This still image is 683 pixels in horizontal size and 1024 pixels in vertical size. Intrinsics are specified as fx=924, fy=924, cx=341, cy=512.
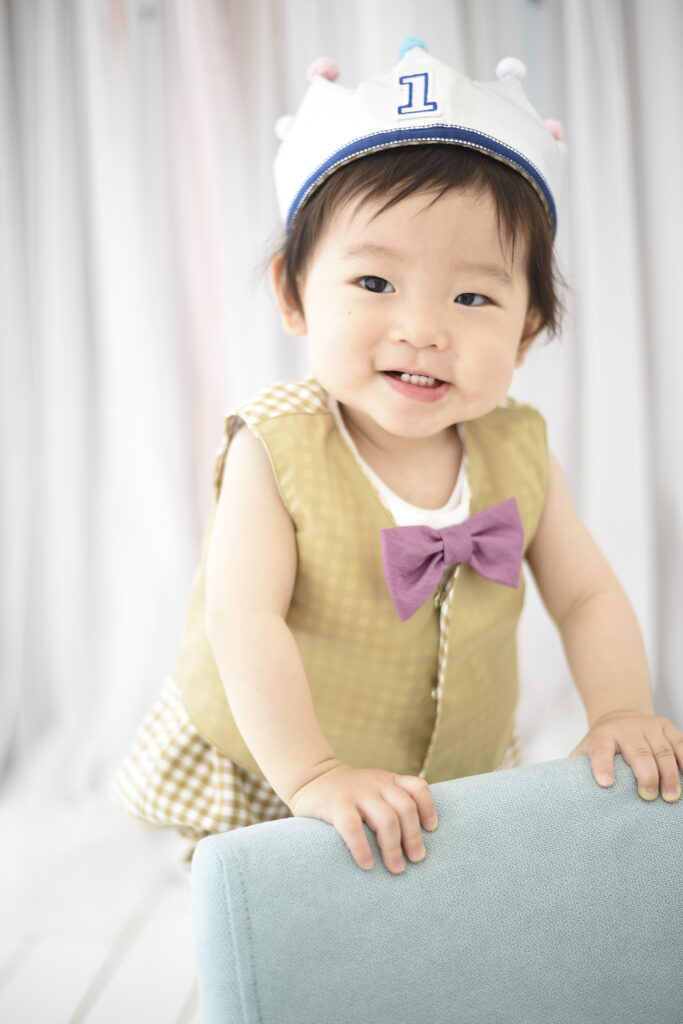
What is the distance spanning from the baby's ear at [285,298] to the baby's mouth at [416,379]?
0.15 m

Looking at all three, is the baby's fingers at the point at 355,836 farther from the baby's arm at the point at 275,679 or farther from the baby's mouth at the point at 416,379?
the baby's mouth at the point at 416,379

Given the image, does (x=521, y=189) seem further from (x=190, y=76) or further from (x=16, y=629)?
(x=16, y=629)

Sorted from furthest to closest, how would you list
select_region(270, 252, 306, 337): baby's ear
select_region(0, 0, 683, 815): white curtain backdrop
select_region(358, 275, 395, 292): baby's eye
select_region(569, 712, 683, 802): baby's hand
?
select_region(0, 0, 683, 815): white curtain backdrop < select_region(270, 252, 306, 337): baby's ear < select_region(358, 275, 395, 292): baby's eye < select_region(569, 712, 683, 802): baby's hand

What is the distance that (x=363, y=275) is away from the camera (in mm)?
853

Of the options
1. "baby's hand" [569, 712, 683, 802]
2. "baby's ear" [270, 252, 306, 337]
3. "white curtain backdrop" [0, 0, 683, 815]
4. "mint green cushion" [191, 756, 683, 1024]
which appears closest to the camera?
"mint green cushion" [191, 756, 683, 1024]

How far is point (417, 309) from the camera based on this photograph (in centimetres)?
84

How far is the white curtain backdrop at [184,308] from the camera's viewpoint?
4.25 feet

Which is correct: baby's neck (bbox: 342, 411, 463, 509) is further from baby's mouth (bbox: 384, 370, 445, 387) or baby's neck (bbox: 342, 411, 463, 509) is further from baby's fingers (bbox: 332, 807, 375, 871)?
baby's fingers (bbox: 332, 807, 375, 871)

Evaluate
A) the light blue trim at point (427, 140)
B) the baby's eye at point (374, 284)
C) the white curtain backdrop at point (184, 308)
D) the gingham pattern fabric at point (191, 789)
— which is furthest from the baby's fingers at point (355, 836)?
the white curtain backdrop at point (184, 308)

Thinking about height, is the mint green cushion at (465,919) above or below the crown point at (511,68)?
below

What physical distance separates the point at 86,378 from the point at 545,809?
39.0 inches

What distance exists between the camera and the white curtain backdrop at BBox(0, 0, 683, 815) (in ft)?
4.25

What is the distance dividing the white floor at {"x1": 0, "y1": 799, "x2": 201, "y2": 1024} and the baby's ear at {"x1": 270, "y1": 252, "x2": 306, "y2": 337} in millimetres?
670

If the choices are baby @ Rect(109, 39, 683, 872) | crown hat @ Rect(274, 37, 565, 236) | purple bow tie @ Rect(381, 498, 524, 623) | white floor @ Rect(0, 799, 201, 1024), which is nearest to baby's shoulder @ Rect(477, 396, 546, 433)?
baby @ Rect(109, 39, 683, 872)
